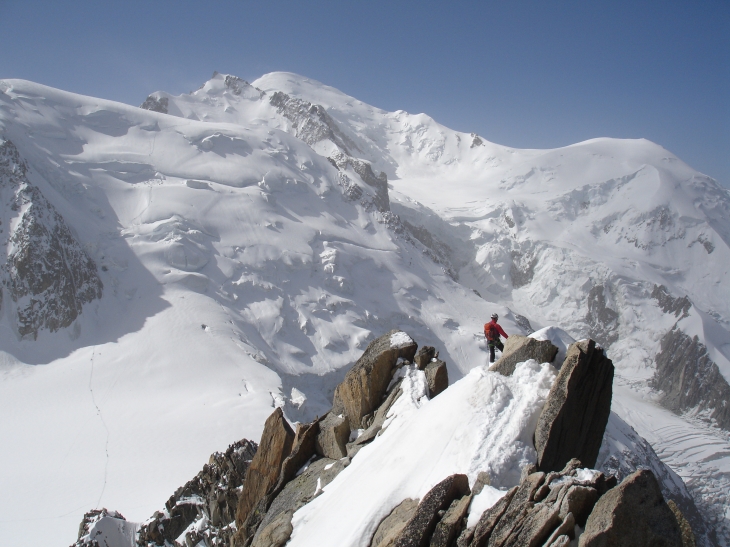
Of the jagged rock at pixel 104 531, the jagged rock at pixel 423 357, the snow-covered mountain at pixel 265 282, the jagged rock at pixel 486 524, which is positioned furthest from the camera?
A: the snow-covered mountain at pixel 265 282

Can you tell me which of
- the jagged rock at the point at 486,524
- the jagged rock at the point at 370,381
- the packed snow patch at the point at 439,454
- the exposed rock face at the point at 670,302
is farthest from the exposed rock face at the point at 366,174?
the jagged rock at the point at 486,524

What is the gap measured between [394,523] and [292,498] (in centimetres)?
507

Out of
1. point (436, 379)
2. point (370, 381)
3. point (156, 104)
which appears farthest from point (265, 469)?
point (156, 104)

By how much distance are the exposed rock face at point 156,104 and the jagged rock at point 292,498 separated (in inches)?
5174

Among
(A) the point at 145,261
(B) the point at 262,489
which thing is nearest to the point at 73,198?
(A) the point at 145,261

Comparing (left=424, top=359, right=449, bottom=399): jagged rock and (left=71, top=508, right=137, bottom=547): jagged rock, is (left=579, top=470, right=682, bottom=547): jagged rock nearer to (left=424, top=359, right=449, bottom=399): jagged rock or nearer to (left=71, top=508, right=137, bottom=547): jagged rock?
(left=424, top=359, right=449, bottom=399): jagged rock

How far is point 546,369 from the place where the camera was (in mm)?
10500

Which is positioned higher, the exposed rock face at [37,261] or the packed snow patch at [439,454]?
the exposed rock face at [37,261]

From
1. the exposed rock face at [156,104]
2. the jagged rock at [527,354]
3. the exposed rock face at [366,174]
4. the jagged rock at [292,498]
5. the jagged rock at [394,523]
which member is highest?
the exposed rock face at [156,104]

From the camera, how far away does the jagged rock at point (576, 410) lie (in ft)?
30.9

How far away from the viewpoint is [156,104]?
125188 mm

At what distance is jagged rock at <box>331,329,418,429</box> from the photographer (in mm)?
14406

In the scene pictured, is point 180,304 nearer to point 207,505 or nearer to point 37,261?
point 37,261

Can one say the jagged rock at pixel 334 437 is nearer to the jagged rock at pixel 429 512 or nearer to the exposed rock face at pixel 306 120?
the jagged rock at pixel 429 512
